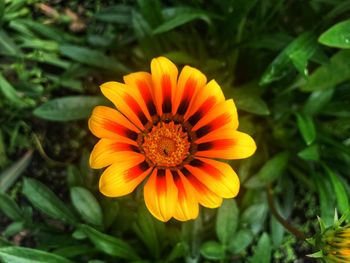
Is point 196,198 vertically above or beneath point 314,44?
beneath

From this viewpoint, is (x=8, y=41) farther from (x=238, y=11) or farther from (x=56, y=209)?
(x=238, y=11)

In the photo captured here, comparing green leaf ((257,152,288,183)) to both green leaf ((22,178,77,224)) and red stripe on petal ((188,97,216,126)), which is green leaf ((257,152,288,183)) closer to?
red stripe on petal ((188,97,216,126))

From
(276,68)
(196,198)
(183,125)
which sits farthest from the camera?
(276,68)

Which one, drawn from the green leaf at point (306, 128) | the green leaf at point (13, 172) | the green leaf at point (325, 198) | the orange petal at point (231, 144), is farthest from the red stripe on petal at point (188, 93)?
the green leaf at point (13, 172)

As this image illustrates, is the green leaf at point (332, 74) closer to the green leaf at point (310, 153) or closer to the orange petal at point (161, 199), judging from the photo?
the green leaf at point (310, 153)

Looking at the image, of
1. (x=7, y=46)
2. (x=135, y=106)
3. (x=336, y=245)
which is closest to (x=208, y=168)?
(x=135, y=106)

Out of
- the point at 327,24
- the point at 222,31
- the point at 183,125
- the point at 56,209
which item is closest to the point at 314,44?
the point at 327,24

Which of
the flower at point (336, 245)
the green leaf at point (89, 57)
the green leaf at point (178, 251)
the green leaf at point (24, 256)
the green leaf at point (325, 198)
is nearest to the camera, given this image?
the flower at point (336, 245)

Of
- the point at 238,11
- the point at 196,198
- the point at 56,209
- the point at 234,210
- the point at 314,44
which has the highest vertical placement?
the point at 238,11
